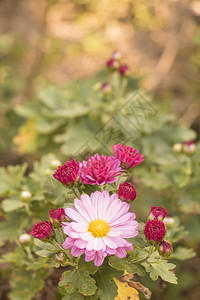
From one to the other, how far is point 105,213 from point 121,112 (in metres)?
1.28

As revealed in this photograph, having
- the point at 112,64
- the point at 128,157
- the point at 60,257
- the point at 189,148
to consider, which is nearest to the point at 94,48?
the point at 112,64

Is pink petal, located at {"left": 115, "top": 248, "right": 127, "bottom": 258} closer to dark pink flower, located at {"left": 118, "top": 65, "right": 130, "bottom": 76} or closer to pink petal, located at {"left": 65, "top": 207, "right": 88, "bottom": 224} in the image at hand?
pink petal, located at {"left": 65, "top": 207, "right": 88, "bottom": 224}

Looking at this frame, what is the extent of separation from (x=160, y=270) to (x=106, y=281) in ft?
0.47

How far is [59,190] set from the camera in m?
1.19

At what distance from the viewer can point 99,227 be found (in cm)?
85

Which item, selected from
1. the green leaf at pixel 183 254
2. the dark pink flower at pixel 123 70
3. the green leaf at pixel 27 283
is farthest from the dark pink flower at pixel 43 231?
the dark pink flower at pixel 123 70

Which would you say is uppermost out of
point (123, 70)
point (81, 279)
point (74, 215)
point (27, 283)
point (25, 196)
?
point (123, 70)

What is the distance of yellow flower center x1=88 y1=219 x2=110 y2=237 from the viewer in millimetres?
843

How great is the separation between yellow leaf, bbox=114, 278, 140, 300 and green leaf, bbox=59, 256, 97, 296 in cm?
10

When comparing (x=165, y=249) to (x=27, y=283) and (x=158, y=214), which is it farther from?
(x=27, y=283)

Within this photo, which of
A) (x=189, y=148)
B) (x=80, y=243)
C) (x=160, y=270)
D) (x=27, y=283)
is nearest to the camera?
(x=80, y=243)

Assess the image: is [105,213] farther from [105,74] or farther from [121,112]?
[105,74]

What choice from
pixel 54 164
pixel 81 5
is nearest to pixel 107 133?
pixel 54 164

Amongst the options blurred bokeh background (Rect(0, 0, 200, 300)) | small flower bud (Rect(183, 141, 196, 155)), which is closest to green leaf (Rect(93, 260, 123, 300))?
small flower bud (Rect(183, 141, 196, 155))
